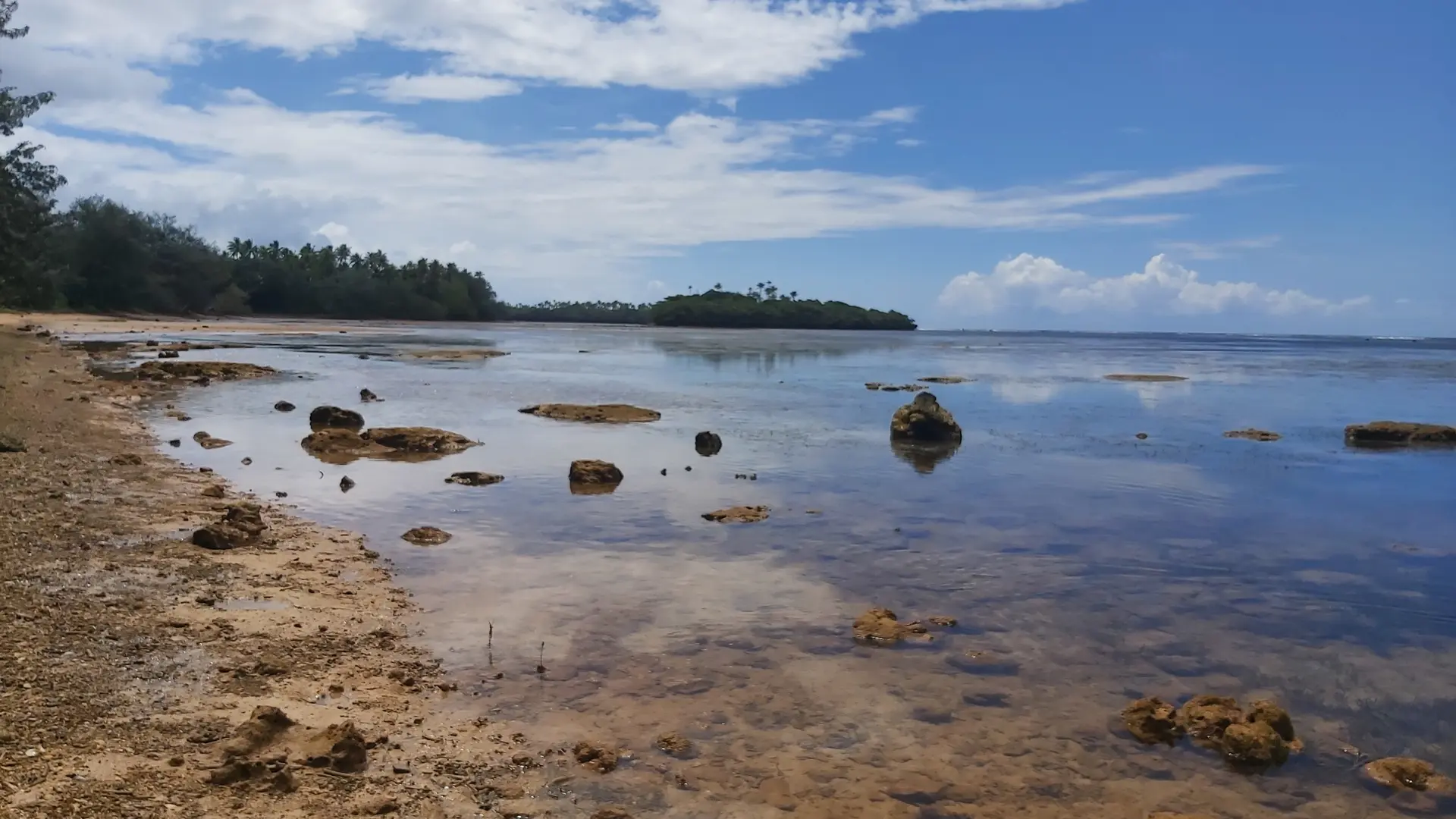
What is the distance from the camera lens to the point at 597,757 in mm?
5723

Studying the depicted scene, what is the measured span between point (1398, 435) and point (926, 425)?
1259 cm

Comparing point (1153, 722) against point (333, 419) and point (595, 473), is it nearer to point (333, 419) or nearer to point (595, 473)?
point (595, 473)

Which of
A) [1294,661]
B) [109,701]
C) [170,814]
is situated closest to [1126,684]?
[1294,661]

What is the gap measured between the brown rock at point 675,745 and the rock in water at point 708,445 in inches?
506

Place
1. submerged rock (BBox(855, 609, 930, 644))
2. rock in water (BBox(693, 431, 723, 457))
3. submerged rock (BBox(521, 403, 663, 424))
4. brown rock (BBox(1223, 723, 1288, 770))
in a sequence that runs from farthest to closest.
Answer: submerged rock (BBox(521, 403, 663, 424)) < rock in water (BBox(693, 431, 723, 457)) < submerged rock (BBox(855, 609, 930, 644)) < brown rock (BBox(1223, 723, 1288, 770))

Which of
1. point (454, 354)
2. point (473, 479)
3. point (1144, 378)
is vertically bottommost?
point (473, 479)

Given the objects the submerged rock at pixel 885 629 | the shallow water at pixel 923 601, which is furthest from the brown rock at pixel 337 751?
the submerged rock at pixel 885 629

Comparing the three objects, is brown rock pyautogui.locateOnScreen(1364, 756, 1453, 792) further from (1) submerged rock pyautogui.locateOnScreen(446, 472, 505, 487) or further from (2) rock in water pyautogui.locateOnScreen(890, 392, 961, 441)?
(2) rock in water pyautogui.locateOnScreen(890, 392, 961, 441)

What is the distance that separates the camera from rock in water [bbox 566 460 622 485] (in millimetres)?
15086

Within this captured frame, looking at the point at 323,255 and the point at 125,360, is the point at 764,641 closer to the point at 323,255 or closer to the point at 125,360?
the point at 125,360

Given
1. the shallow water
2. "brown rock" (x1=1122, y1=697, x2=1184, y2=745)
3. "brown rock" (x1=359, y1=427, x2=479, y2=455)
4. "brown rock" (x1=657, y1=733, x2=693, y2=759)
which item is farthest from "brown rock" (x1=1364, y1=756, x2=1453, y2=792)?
"brown rock" (x1=359, y1=427, x2=479, y2=455)

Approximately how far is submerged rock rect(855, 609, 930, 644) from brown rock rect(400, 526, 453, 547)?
194 inches

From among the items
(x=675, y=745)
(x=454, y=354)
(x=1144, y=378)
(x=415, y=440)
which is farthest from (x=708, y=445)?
(x=454, y=354)

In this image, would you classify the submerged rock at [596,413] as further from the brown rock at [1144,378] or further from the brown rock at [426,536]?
the brown rock at [1144,378]
